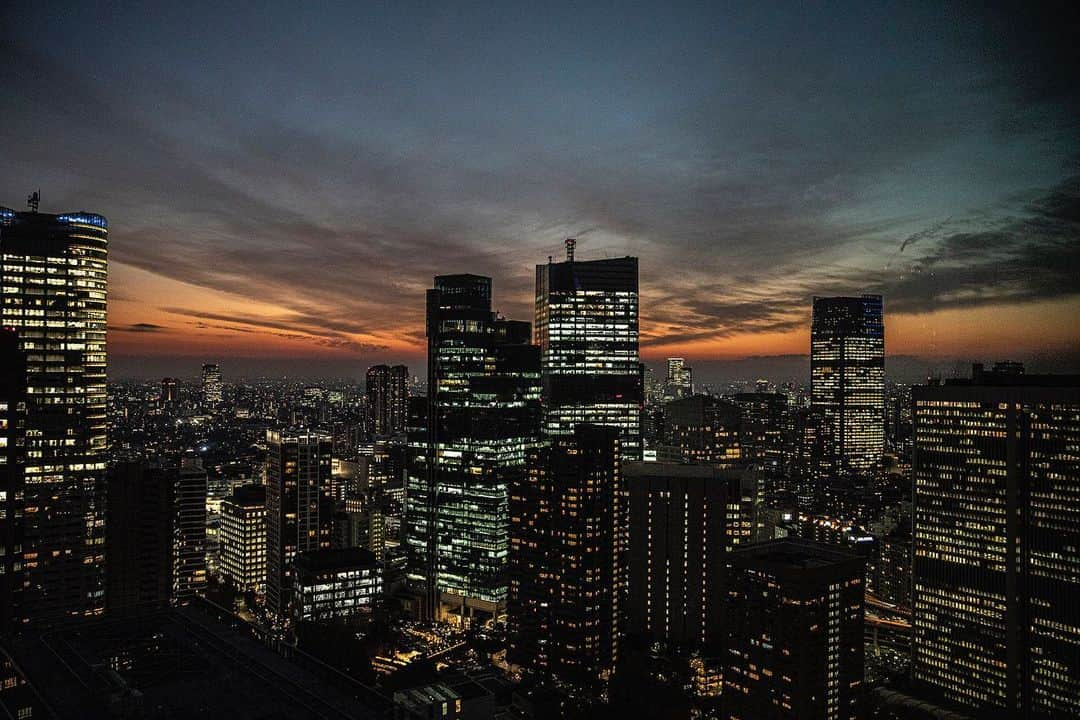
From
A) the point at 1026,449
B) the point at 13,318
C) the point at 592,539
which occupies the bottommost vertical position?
the point at 592,539

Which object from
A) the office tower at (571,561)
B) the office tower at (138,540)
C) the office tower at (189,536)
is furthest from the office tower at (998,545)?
the office tower at (189,536)

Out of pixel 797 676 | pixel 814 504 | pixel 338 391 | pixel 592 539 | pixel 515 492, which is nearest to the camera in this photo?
pixel 797 676

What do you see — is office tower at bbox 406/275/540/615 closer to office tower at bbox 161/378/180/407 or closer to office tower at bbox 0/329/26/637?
office tower at bbox 0/329/26/637

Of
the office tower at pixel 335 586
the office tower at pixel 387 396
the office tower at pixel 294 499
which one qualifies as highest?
the office tower at pixel 387 396

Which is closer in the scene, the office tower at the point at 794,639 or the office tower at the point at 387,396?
the office tower at the point at 794,639

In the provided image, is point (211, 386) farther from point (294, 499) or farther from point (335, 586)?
point (335, 586)

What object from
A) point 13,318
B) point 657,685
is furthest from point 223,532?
point 657,685

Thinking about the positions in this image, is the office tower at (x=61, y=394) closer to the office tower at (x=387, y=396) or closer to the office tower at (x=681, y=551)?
the office tower at (x=681, y=551)

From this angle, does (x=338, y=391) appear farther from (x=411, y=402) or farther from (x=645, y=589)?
(x=645, y=589)

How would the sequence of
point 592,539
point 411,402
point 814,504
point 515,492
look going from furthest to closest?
point 814,504 → point 411,402 → point 515,492 → point 592,539
